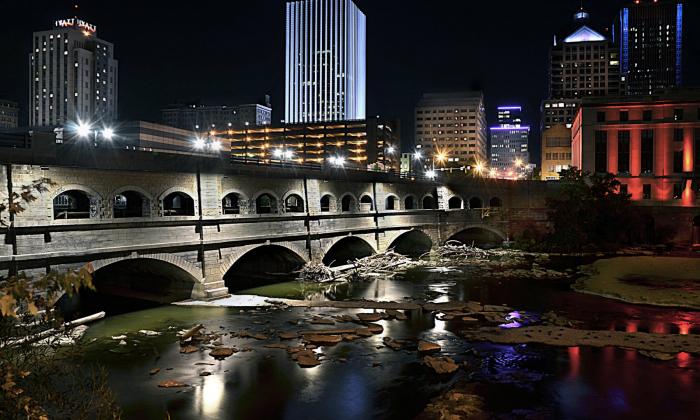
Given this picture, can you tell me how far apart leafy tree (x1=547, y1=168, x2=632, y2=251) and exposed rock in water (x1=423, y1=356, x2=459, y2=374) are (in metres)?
54.5

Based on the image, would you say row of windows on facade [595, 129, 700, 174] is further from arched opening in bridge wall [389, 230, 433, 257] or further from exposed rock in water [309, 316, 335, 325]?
exposed rock in water [309, 316, 335, 325]

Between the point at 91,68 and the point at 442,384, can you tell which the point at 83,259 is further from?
the point at 91,68

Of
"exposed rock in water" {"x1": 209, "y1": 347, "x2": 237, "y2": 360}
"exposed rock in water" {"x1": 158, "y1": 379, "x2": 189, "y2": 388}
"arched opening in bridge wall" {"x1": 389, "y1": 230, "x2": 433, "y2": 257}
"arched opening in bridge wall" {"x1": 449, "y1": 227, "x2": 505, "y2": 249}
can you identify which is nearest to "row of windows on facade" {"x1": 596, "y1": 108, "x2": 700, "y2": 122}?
"arched opening in bridge wall" {"x1": 449, "y1": 227, "x2": 505, "y2": 249}

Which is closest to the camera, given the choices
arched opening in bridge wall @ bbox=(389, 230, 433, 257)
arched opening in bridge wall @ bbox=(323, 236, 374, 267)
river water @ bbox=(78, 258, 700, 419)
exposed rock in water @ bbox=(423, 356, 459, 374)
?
river water @ bbox=(78, 258, 700, 419)

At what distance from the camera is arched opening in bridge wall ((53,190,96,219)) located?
34.5 meters

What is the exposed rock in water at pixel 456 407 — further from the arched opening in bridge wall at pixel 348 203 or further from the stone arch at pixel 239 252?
the arched opening in bridge wall at pixel 348 203

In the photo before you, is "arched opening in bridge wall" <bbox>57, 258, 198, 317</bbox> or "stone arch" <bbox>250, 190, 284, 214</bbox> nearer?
"arched opening in bridge wall" <bbox>57, 258, 198, 317</bbox>

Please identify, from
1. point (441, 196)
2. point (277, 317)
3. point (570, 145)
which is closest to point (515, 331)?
point (277, 317)

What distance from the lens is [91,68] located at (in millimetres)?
182625

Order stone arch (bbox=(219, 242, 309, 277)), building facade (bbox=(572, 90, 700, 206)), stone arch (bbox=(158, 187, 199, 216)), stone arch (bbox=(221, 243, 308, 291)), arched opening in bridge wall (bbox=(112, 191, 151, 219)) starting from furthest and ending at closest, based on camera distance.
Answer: building facade (bbox=(572, 90, 700, 206))
stone arch (bbox=(221, 243, 308, 291))
stone arch (bbox=(219, 242, 309, 277))
stone arch (bbox=(158, 187, 199, 216))
arched opening in bridge wall (bbox=(112, 191, 151, 219))

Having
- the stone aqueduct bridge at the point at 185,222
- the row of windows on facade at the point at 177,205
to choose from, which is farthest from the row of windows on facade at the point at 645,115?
the stone aqueduct bridge at the point at 185,222

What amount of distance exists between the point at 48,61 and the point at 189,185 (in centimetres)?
16991

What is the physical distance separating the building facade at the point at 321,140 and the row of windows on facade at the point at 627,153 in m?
88.1

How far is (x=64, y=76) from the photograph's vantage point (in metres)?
176
